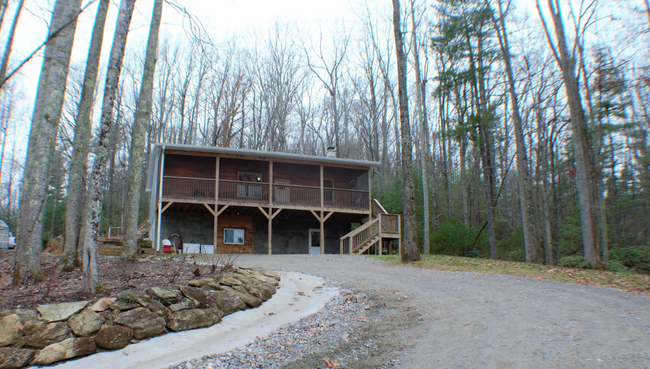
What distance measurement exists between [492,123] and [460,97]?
154 inches

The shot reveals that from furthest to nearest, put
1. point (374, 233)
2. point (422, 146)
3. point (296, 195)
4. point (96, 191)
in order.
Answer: point (422, 146) < point (296, 195) < point (374, 233) < point (96, 191)

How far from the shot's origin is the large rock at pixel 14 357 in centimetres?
408

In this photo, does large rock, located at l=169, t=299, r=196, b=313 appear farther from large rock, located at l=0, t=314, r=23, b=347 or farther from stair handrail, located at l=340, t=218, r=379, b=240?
stair handrail, located at l=340, t=218, r=379, b=240

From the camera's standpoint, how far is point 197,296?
6.14 metres

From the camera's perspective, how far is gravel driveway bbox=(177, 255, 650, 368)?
378 cm

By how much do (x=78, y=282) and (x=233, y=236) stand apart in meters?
13.7

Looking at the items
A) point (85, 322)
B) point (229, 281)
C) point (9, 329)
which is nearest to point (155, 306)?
point (85, 322)

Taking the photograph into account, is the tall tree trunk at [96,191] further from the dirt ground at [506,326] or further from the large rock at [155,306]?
the dirt ground at [506,326]

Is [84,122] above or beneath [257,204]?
above

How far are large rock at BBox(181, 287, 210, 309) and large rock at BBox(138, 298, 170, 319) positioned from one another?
1.68 feet

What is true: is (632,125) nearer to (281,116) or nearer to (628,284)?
(628,284)

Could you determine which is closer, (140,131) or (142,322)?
(142,322)

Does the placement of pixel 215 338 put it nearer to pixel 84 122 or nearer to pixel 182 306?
pixel 182 306

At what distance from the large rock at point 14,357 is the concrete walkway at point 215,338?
0.33 metres
